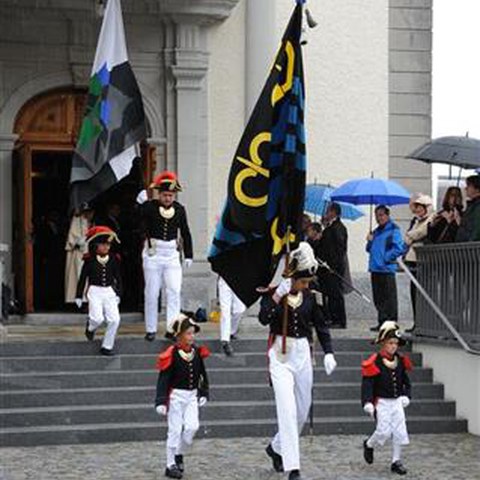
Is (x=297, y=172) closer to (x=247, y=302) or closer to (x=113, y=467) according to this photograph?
(x=247, y=302)

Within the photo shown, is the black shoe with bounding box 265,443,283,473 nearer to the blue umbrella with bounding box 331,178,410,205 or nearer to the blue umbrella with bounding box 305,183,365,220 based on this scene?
the blue umbrella with bounding box 331,178,410,205

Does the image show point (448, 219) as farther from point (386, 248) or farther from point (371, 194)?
point (371, 194)

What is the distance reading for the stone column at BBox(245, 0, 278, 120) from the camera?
62.9 feet

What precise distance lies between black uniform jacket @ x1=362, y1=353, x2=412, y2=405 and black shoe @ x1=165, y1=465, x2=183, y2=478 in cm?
183

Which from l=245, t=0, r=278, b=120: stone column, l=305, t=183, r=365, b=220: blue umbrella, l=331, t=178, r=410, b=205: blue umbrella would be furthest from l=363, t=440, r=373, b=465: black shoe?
l=245, t=0, r=278, b=120: stone column

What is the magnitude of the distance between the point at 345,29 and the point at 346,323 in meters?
4.71

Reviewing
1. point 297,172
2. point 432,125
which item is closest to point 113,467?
point 297,172

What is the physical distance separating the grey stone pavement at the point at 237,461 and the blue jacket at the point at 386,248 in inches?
123

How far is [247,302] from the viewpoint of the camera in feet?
38.0

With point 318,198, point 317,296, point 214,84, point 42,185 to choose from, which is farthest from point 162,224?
point 42,185

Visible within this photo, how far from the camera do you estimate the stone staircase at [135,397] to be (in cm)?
1403

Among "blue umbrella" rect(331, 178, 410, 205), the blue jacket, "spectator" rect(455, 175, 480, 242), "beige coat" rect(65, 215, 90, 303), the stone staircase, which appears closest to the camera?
the stone staircase

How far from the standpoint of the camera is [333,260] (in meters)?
18.7

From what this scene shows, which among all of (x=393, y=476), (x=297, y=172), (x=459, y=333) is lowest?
(x=393, y=476)
